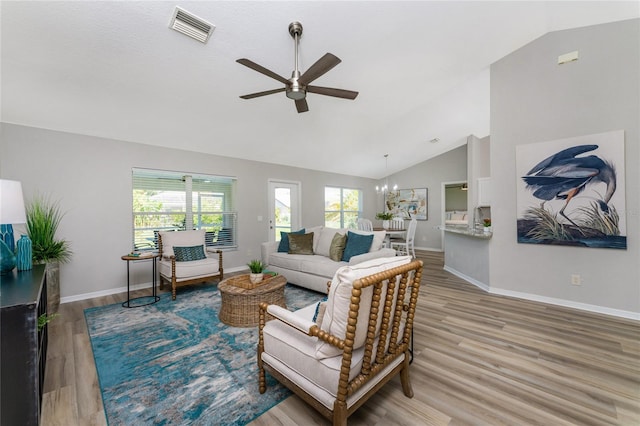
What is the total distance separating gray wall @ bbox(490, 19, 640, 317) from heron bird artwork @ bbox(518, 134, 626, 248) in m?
0.12

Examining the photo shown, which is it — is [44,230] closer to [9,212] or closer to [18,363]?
[9,212]

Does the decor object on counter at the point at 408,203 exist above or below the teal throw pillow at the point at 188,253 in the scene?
above

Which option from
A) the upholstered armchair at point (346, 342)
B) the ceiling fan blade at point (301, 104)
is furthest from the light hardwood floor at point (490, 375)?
the ceiling fan blade at point (301, 104)

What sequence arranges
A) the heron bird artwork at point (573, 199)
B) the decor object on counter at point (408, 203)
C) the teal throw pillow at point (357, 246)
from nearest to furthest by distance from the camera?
the heron bird artwork at point (573, 199)
the teal throw pillow at point (357, 246)
the decor object on counter at point (408, 203)

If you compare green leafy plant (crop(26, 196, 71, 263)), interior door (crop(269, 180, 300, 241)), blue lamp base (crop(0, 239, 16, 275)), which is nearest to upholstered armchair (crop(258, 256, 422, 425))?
blue lamp base (crop(0, 239, 16, 275))

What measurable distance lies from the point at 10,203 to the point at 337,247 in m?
3.42

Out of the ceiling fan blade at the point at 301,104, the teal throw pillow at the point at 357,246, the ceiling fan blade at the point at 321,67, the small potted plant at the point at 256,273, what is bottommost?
the small potted plant at the point at 256,273

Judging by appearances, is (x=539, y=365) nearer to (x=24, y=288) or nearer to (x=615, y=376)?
(x=615, y=376)

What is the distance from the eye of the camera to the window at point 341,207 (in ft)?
25.2

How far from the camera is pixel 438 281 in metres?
4.54

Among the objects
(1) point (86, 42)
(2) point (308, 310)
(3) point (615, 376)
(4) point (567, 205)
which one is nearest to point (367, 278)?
(2) point (308, 310)

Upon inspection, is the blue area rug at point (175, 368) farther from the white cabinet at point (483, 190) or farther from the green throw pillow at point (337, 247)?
the white cabinet at point (483, 190)

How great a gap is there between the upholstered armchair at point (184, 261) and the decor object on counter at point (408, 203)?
6411 millimetres

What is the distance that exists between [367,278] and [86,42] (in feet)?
10.7
